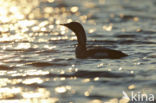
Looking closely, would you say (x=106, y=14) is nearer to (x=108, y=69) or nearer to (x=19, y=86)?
(x=108, y=69)

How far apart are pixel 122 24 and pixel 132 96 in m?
12.7

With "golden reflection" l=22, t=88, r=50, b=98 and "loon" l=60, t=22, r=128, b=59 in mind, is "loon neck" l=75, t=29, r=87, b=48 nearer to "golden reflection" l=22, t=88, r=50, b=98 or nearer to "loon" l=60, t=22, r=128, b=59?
"loon" l=60, t=22, r=128, b=59

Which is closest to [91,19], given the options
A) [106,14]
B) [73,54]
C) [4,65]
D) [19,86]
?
[106,14]

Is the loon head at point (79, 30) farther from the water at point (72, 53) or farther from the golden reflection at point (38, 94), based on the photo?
the golden reflection at point (38, 94)

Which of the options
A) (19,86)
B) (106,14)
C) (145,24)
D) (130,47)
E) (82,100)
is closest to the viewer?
(82,100)

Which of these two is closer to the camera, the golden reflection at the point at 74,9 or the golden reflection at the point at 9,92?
the golden reflection at the point at 9,92

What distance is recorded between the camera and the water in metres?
12.2

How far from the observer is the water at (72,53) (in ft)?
40.1

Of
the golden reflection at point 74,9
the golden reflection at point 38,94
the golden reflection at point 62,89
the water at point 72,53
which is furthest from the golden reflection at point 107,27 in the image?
the golden reflection at point 38,94

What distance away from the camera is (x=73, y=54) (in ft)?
57.2

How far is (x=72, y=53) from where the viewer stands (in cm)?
1761

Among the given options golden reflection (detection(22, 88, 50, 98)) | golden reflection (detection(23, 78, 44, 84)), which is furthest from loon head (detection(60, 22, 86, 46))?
golden reflection (detection(22, 88, 50, 98))

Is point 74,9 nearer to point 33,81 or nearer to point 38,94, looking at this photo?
point 33,81

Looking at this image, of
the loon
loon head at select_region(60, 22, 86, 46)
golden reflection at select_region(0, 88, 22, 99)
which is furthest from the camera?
loon head at select_region(60, 22, 86, 46)
